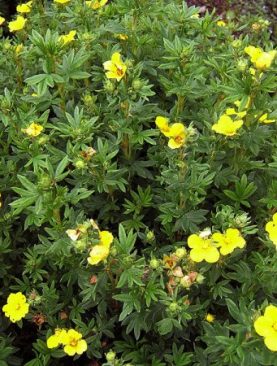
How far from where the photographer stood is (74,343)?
1.88 meters

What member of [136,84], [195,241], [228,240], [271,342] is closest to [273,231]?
[228,240]

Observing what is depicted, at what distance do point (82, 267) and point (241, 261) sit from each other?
609 mm

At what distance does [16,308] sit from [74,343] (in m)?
0.28

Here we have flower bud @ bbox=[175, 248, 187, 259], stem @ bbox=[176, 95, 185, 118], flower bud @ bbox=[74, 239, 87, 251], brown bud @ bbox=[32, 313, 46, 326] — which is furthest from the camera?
stem @ bbox=[176, 95, 185, 118]

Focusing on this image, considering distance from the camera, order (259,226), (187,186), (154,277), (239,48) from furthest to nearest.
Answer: (239,48) < (259,226) < (187,186) < (154,277)

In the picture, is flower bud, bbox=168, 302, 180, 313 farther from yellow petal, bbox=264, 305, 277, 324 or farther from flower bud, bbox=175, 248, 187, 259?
yellow petal, bbox=264, 305, 277, 324

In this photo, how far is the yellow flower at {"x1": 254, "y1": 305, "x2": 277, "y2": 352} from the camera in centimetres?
144

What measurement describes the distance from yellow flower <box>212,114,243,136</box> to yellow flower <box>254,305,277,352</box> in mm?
699

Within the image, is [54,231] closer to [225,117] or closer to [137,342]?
[137,342]

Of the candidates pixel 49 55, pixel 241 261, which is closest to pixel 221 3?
pixel 49 55

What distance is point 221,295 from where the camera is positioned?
6.11ft

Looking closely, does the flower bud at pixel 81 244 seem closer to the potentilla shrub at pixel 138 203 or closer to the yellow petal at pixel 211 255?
the potentilla shrub at pixel 138 203

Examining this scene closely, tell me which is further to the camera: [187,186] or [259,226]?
[259,226]

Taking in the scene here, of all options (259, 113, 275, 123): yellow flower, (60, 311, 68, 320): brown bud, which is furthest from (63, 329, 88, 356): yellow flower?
(259, 113, 275, 123): yellow flower
